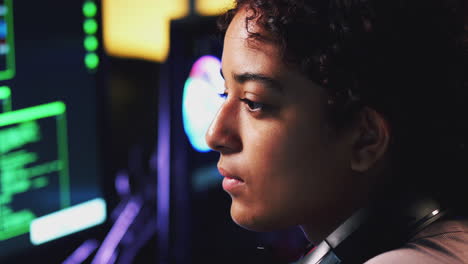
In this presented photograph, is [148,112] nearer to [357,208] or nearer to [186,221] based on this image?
[186,221]

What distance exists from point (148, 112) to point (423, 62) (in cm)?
97

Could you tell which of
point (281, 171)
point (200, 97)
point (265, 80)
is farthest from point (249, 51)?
point (200, 97)

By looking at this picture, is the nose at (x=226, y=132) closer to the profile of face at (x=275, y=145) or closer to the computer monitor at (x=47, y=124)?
the profile of face at (x=275, y=145)

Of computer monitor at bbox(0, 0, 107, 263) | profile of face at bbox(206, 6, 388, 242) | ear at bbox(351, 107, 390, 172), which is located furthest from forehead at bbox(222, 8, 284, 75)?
computer monitor at bbox(0, 0, 107, 263)

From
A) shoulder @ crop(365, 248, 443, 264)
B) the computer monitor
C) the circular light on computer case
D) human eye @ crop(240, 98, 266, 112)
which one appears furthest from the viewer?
the circular light on computer case

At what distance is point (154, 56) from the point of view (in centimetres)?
179

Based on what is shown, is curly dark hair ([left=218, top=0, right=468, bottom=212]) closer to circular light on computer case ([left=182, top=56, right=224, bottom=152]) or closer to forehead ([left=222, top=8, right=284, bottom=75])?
forehead ([left=222, top=8, right=284, bottom=75])

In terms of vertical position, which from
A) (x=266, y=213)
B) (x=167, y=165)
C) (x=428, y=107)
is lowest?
(x=167, y=165)

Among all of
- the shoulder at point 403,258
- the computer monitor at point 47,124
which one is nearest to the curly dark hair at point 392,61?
the shoulder at point 403,258

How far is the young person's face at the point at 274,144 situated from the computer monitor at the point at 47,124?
14.6 inches

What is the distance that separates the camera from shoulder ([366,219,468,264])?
0.70 m

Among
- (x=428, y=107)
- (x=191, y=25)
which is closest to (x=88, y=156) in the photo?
(x=191, y=25)

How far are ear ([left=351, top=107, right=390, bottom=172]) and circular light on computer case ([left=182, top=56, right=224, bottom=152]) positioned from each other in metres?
0.61

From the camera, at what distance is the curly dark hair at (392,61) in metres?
0.76
